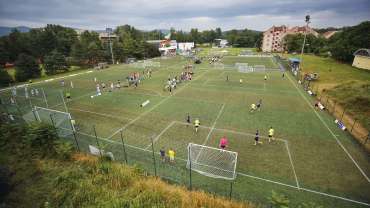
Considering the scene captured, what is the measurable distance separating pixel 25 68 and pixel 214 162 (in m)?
54.6

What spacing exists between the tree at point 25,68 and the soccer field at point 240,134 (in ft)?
42.1

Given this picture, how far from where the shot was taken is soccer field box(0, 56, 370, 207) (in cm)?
1319

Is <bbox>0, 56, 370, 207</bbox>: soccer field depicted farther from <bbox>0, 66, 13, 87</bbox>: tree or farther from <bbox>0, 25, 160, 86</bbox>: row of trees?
<bbox>0, 25, 160, 86</bbox>: row of trees

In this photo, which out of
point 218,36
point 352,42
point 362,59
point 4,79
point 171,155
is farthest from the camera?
point 218,36

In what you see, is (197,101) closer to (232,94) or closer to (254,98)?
(232,94)

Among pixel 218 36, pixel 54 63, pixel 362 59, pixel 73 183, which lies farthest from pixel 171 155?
pixel 218 36

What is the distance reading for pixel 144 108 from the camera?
27.0 metres

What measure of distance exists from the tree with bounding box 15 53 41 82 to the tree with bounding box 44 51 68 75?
10.7ft

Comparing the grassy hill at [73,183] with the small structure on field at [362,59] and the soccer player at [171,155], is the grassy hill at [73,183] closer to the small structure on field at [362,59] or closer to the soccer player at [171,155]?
the soccer player at [171,155]

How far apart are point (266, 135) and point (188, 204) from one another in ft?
39.4

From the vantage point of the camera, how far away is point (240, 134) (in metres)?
19.8

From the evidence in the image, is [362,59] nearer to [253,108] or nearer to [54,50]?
[253,108]

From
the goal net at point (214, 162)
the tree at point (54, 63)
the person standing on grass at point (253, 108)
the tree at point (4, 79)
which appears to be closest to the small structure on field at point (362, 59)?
the person standing on grass at point (253, 108)

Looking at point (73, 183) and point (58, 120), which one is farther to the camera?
point (58, 120)
